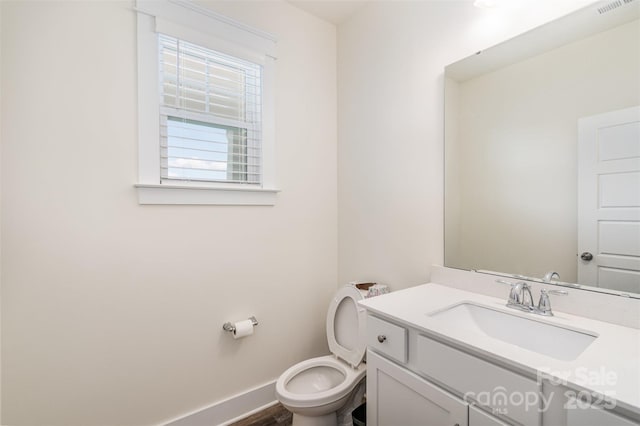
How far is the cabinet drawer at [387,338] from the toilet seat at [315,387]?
1.38 feet

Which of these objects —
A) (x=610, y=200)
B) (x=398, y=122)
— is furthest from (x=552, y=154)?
(x=398, y=122)

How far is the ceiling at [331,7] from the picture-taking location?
2.00 meters

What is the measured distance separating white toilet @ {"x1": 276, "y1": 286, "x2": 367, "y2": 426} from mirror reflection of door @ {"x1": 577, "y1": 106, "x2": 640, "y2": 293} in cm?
106

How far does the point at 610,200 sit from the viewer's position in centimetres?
107

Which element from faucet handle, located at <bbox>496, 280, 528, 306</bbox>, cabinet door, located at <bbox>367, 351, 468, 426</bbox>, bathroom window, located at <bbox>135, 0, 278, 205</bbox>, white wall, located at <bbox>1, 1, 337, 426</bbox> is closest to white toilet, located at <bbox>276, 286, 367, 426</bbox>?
cabinet door, located at <bbox>367, 351, 468, 426</bbox>

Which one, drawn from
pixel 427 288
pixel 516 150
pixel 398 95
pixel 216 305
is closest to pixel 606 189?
pixel 516 150

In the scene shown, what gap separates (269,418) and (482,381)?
4.81 feet

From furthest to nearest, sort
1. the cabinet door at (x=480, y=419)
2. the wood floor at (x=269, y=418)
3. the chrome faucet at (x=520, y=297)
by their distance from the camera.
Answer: the wood floor at (x=269, y=418), the chrome faucet at (x=520, y=297), the cabinet door at (x=480, y=419)

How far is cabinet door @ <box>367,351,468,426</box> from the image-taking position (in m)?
0.95

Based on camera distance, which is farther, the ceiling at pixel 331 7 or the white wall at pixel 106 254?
the ceiling at pixel 331 7

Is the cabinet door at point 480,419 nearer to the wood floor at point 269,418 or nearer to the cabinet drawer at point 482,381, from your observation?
the cabinet drawer at point 482,381

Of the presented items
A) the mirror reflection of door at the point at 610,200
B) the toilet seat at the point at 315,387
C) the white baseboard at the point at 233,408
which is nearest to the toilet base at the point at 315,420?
the toilet seat at the point at 315,387

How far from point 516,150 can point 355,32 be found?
143 centimetres

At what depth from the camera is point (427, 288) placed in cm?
150
